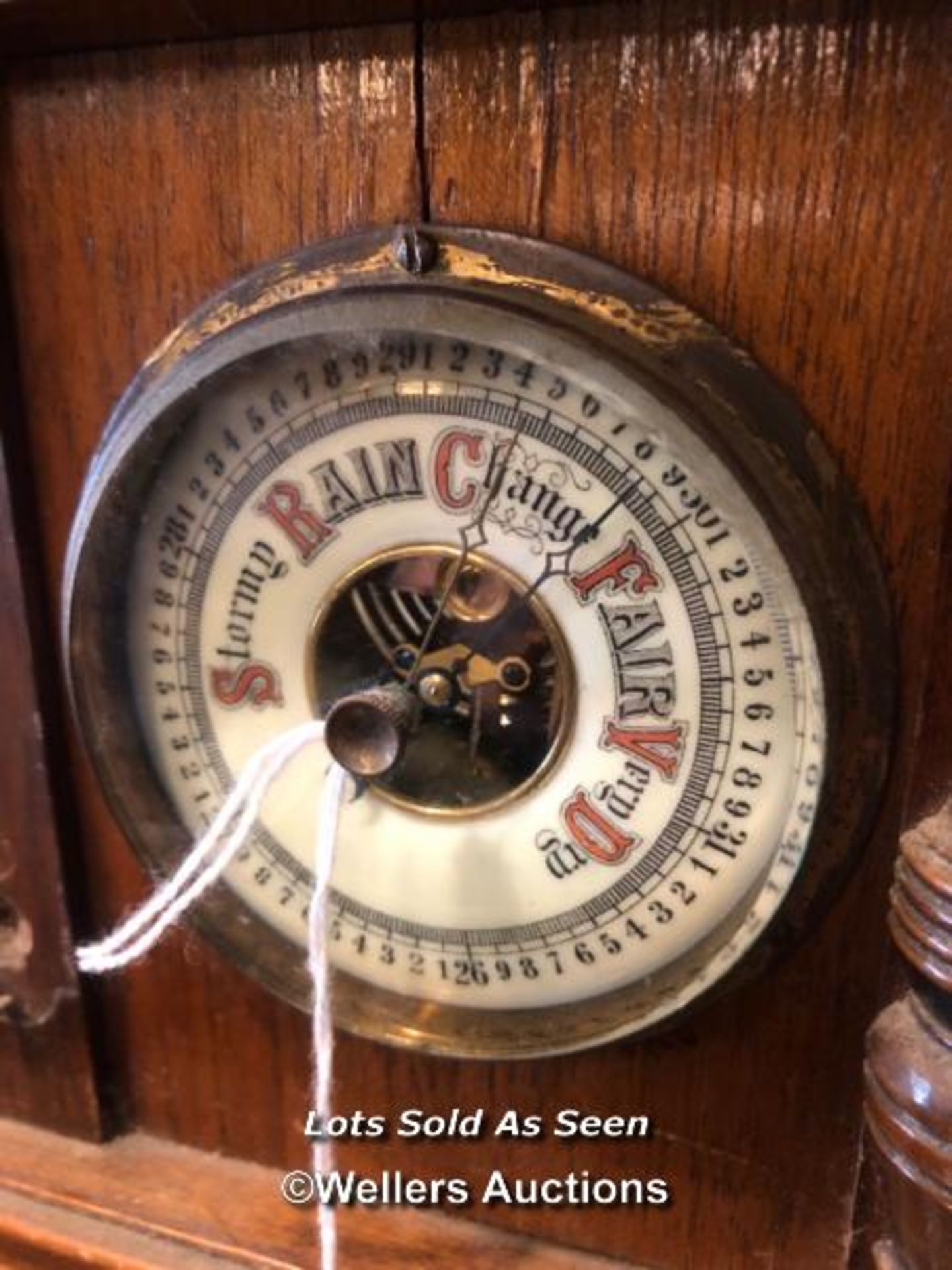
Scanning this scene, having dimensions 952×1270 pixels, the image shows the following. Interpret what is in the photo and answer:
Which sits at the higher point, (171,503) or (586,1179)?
(171,503)

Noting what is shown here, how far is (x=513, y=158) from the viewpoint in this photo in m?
0.50

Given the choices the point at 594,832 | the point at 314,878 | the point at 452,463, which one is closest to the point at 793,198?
the point at 452,463

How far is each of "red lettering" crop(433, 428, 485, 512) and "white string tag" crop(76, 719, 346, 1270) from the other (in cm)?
12

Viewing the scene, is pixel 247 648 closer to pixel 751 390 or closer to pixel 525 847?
pixel 525 847

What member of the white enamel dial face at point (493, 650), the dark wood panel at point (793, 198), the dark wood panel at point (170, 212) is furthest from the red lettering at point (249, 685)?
the dark wood panel at point (793, 198)

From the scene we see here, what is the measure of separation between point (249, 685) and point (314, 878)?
10 cm

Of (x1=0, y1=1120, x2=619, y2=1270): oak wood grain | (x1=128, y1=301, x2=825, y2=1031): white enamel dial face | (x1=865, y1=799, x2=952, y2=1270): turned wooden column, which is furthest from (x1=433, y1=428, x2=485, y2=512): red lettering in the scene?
(x1=0, y1=1120, x2=619, y2=1270): oak wood grain

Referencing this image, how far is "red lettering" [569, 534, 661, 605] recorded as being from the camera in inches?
19.8

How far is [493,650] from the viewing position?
538 millimetres

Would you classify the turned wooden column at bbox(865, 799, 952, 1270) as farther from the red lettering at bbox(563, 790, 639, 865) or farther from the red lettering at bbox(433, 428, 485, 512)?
the red lettering at bbox(433, 428, 485, 512)

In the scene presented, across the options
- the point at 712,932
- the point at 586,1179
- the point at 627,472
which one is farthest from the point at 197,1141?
the point at 627,472

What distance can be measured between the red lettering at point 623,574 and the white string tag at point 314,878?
14 cm

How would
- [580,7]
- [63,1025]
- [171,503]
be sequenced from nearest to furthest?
1. [580,7]
2. [171,503]
3. [63,1025]

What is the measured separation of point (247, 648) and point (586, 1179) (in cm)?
33
